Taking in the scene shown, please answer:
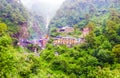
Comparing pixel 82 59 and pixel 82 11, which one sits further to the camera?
pixel 82 11

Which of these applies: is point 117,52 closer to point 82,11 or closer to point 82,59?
point 82,59

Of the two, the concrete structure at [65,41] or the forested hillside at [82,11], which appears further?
the forested hillside at [82,11]

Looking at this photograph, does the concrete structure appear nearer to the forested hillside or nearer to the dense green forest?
the dense green forest

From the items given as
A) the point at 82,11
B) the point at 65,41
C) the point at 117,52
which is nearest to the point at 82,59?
the point at 117,52

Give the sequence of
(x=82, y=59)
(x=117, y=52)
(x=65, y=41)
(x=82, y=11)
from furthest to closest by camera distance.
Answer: (x=82, y=11), (x=65, y=41), (x=82, y=59), (x=117, y=52)

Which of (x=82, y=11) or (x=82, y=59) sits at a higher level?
(x=82, y=11)

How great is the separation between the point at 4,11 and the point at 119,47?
1403 inches

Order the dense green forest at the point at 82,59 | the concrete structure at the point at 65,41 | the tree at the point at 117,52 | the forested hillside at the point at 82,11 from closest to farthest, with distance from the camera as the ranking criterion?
the dense green forest at the point at 82,59, the tree at the point at 117,52, the concrete structure at the point at 65,41, the forested hillside at the point at 82,11

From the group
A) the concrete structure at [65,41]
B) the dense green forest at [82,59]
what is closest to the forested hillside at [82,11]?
the concrete structure at [65,41]

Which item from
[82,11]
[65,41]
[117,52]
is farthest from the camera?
[82,11]

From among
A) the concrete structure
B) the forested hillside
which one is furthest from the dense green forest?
the forested hillside

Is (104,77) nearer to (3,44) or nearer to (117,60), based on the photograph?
(117,60)

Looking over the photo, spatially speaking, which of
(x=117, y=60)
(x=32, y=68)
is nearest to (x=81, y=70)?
(x=117, y=60)

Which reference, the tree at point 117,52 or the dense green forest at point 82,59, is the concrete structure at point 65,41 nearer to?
the dense green forest at point 82,59
